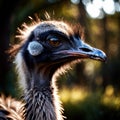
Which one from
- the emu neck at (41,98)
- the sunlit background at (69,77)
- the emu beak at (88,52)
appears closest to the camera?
the emu beak at (88,52)

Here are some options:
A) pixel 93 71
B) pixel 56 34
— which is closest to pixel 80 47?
pixel 56 34

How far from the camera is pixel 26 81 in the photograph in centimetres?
650

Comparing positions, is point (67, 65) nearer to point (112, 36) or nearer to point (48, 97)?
point (48, 97)

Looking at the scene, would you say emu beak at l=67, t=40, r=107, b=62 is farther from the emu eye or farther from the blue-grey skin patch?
the blue-grey skin patch

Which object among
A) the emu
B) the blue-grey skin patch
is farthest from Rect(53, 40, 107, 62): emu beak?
the blue-grey skin patch

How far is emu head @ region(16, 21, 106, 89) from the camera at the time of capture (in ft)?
20.9

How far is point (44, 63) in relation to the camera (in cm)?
645

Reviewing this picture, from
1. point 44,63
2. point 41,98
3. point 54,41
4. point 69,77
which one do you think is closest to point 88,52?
point 54,41

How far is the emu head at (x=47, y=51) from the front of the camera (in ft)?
20.9

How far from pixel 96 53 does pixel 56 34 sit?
0.56 meters

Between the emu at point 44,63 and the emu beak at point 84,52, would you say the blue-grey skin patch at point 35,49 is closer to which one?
the emu at point 44,63

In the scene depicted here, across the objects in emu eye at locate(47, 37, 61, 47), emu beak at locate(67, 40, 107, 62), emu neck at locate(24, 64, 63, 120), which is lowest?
emu neck at locate(24, 64, 63, 120)

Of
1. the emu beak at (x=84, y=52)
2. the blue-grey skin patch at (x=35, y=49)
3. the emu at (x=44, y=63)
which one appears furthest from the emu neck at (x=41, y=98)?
the emu beak at (x=84, y=52)

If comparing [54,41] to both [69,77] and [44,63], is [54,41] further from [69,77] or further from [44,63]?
[69,77]
